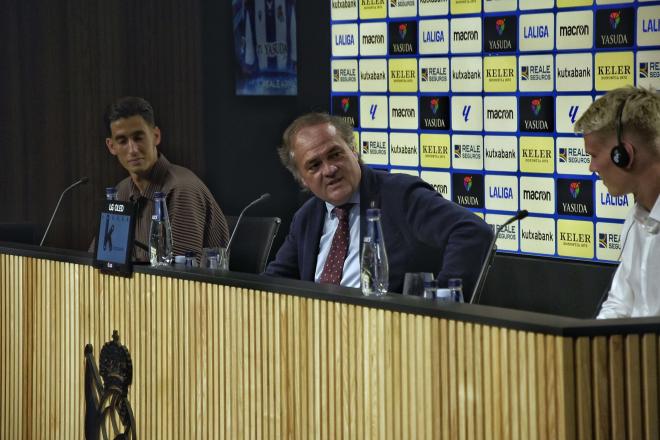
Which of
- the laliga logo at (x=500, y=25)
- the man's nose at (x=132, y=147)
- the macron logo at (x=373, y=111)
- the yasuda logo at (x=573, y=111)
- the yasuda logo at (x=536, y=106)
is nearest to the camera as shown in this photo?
the man's nose at (x=132, y=147)

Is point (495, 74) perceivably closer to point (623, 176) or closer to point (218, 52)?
point (218, 52)

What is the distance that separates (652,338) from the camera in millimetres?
2199

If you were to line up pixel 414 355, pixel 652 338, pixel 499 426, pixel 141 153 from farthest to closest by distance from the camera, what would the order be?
pixel 141 153 → pixel 414 355 → pixel 499 426 → pixel 652 338

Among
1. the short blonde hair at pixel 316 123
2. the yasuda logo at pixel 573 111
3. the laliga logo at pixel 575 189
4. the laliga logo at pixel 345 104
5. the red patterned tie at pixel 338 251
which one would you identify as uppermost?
the laliga logo at pixel 345 104

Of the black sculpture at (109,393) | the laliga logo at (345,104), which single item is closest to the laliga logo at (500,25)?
the laliga logo at (345,104)

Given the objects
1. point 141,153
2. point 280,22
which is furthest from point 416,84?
point 141,153

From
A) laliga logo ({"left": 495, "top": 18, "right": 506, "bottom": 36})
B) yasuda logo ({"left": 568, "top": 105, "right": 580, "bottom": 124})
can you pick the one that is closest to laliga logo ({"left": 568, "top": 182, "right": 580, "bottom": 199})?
yasuda logo ({"left": 568, "top": 105, "right": 580, "bottom": 124})

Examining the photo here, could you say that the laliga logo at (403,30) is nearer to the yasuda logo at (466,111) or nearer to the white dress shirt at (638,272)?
the yasuda logo at (466,111)

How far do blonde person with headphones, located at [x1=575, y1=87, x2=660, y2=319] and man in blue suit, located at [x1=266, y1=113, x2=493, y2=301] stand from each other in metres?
0.65

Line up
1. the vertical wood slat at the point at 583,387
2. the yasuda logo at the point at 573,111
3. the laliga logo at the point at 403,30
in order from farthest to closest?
the laliga logo at the point at 403,30 → the yasuda logo at the point at 573,111 → the vertical wood slat at the point at 583,387

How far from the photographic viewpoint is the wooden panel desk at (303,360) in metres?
2.21

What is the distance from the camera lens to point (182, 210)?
434 cm

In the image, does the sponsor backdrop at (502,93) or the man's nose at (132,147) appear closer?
the man's nose at (132,147)

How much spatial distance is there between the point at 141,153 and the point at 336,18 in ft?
8.71
